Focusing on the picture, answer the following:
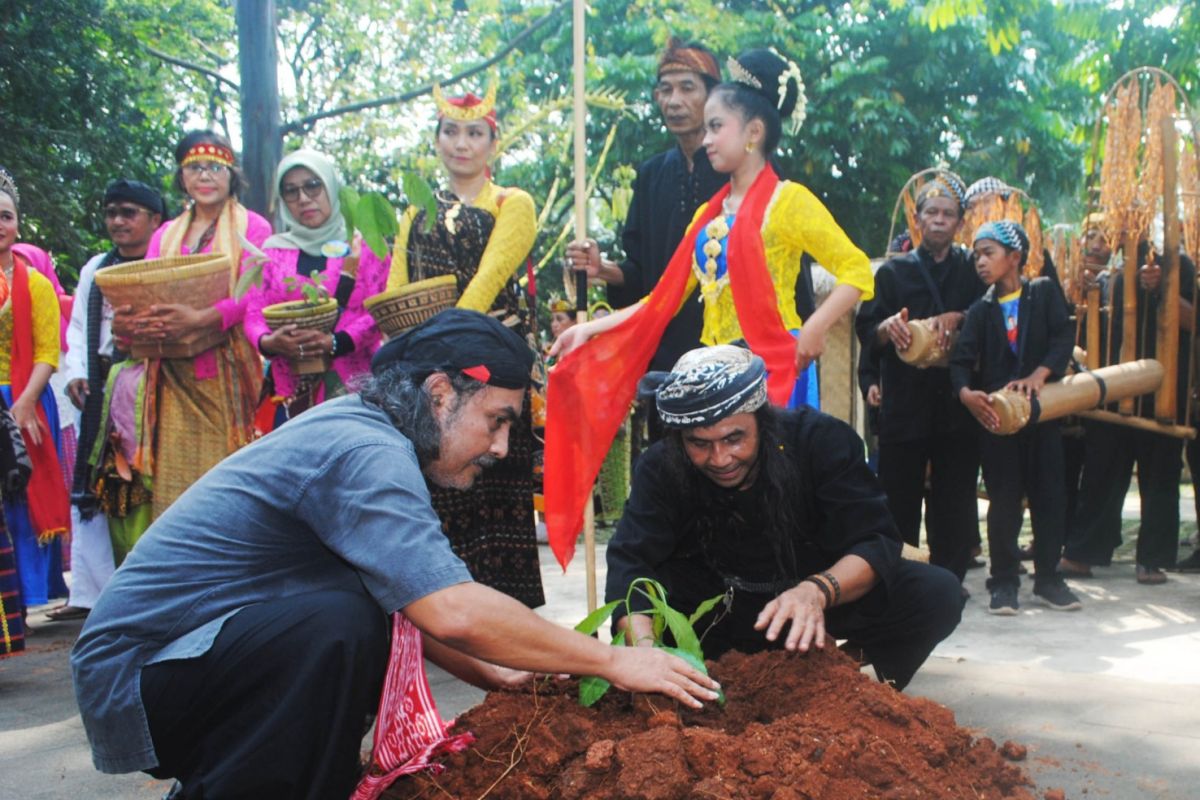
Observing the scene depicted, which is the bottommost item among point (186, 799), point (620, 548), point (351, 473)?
point (186, 799)

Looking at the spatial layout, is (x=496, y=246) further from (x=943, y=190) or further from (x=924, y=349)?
(x=943, y=190)

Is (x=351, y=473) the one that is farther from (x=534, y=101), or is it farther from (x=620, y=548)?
(x=534, y=101)

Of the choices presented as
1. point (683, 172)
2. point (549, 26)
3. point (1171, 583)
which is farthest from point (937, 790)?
point (549, 26)

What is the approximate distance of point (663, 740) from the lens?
2.23 metres

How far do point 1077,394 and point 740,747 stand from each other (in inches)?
141

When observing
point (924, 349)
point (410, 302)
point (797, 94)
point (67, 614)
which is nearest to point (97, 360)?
point (67, 614)

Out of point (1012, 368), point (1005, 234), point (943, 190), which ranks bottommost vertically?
point (1012, 368)

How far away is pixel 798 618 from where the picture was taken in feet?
9.13

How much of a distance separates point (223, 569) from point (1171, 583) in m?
4.87

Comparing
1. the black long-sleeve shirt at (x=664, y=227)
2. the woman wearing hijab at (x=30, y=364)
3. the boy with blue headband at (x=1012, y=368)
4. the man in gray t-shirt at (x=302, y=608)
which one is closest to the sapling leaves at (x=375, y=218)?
the black long-sleeve shirt at (x=664, y=227)

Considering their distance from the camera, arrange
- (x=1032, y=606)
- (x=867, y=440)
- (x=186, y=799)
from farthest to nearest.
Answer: (x=867, y=440)
(x=1032, y=606)
(x=186, y=799)

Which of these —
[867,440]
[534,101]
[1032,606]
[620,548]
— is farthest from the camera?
[534,101]

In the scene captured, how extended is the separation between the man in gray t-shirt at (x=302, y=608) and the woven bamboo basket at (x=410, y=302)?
5.97ft

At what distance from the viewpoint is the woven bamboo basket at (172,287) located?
14.8 ft
